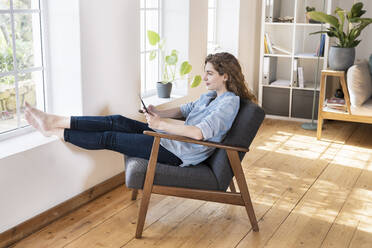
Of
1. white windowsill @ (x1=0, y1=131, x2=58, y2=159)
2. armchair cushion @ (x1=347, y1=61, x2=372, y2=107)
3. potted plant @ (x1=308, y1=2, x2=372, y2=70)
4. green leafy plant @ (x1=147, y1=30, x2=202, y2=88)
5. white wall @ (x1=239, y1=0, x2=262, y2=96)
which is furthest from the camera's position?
white wall @ (x1=239, y1=0, x2=262, y2=96)

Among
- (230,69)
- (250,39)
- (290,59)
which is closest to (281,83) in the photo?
(290,59)

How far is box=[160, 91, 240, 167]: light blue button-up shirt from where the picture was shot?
115 inches

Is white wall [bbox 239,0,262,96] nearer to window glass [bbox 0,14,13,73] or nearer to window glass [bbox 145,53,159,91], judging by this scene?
window glass [bbox 145,53,159,91]

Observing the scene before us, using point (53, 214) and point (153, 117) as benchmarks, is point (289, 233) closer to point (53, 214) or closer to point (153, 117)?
point (153, 117)

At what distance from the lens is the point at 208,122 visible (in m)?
2.92

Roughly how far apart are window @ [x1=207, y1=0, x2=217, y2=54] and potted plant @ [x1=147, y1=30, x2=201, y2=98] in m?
1.14

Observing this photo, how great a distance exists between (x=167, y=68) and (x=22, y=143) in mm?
1977

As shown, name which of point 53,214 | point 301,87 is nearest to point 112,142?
point 53,214

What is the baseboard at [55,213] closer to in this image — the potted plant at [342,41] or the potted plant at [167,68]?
the potted plant at [167,68]

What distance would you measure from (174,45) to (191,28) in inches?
8.8

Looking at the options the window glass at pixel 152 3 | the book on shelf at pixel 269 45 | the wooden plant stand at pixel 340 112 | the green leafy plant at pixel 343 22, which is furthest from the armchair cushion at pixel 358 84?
the window glass at pixel 152 3

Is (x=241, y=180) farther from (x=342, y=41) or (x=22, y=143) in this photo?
(x=342, y=41)

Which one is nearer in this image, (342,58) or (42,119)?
(42,119)

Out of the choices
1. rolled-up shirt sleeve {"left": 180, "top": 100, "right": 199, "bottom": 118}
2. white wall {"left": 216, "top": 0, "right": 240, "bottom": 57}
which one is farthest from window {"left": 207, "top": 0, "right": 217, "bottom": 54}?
rolled-up shirt sleeve {"left": 180, "top": 100, "right": 199, "bottom": 118}
